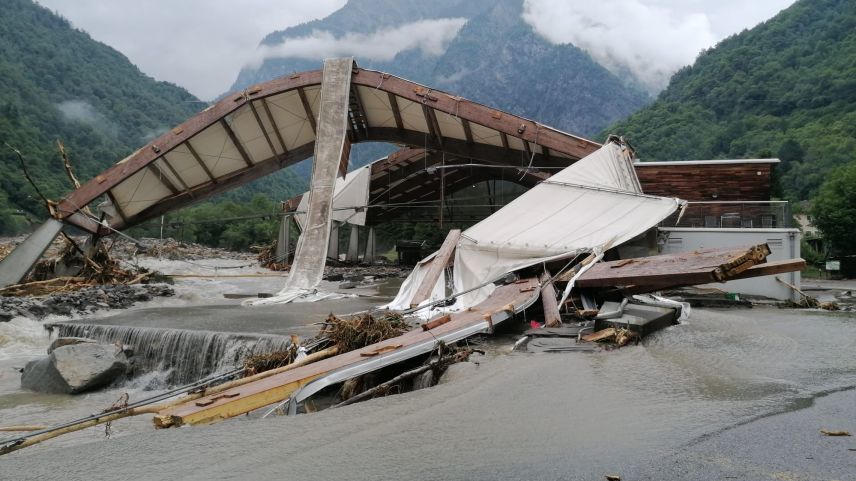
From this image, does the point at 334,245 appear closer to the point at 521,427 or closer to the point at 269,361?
the point at 269,361

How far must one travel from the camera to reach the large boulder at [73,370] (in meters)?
6.62

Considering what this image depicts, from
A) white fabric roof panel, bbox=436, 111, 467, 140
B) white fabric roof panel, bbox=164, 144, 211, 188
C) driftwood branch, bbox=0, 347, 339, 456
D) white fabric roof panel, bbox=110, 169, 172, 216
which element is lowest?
driftwood branch, bbox=0, 347, 339, 456

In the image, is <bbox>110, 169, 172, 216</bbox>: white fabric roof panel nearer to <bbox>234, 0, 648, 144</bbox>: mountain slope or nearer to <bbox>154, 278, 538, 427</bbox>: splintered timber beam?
<bbox>154, 278, 538, 427</bbox>: splintered timber beam

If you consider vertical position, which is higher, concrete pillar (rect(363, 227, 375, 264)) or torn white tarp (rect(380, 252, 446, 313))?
concrete pillar (rect(363, 227, 375, 264))

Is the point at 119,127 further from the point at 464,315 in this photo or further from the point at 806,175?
the point at 464,315

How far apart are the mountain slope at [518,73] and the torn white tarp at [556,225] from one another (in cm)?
12665

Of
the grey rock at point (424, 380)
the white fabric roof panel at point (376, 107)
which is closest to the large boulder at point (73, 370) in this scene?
the grey rock at point (424, 380)

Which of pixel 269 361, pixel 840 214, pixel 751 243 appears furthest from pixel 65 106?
pixel 269 361

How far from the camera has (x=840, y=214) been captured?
31.8 m

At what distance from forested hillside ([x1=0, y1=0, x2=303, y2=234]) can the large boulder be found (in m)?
43.3

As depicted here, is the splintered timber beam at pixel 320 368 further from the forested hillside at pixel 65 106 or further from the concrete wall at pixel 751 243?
the forested hillside at pixel 65 106

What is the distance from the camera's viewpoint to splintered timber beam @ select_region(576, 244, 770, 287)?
20.1ft

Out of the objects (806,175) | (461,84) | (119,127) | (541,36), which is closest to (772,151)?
(806,175)

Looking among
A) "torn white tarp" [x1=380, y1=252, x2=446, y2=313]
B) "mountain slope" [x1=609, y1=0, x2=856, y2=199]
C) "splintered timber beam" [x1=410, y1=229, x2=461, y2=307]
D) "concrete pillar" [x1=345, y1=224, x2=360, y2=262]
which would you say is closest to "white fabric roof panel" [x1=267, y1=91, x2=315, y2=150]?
"splintered timber beam" [x1=410, y1=229, x2=461, y2=307]
